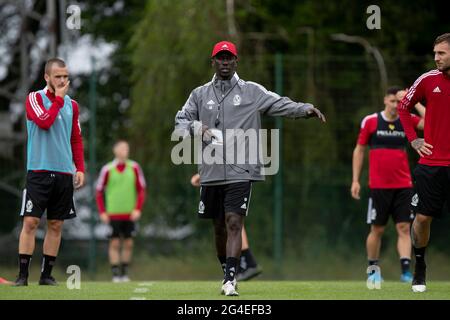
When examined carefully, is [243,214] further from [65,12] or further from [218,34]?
[65,12]

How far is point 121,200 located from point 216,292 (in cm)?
668

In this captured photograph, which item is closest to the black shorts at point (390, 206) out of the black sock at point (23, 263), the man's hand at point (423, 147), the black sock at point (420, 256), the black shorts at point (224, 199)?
the black sock at point (420, 256)

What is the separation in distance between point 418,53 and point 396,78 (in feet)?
13.5

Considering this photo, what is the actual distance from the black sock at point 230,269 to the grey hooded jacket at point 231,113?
2.58 ft

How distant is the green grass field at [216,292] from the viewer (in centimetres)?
912

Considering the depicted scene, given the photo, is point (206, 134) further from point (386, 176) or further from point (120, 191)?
point (120, 191)

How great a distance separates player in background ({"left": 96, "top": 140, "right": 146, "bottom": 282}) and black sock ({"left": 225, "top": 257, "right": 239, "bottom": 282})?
692 centimetres

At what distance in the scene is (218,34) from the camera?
1808 centimetres

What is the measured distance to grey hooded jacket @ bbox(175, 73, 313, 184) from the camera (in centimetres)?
959

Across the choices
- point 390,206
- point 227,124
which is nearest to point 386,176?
point 390,206

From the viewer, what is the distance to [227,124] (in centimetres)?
962

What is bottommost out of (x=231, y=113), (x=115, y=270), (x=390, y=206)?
(x=115, y=270)

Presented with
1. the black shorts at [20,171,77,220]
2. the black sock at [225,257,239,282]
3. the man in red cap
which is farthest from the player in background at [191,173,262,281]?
the black sock at [225,257,239,282]

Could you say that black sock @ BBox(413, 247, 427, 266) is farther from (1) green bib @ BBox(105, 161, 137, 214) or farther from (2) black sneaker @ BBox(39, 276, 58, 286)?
(1) green bib @ BBox(105, 161, 137, 214)
